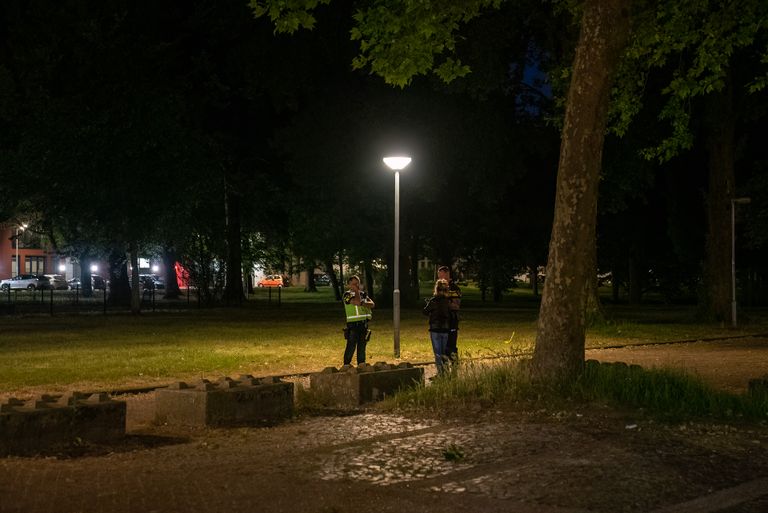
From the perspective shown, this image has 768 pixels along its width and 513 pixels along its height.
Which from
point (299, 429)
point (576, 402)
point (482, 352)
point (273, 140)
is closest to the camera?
point (299, 429)

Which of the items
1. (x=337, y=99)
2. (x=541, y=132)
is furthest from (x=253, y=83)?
(x=541, y=132)

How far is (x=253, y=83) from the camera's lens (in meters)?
43.4

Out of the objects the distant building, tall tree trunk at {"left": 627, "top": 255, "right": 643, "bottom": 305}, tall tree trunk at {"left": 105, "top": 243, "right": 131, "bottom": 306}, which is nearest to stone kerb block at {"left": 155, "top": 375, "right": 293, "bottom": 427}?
tall tree trunk at {"left": 105, "top": 243, "right": 131, "bottom": 306}

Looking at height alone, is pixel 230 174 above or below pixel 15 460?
above

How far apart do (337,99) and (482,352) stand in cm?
2484

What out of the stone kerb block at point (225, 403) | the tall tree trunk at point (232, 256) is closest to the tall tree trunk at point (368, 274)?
the tall tree trunk at point (232, 256)

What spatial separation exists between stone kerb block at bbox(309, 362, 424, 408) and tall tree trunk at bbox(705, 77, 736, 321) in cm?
2571

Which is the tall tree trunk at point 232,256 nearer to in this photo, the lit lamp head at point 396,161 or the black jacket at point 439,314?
the lit lamp head at point 396,161

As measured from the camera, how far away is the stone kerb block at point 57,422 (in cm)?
919

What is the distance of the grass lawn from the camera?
17688 mm

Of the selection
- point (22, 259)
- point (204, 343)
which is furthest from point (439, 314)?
point (22, 259)

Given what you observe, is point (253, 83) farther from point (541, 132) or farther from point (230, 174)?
point (541, 132)

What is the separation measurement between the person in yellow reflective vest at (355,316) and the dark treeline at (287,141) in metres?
11.3

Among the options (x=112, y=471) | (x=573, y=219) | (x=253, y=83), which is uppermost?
(x=253, y=83)
